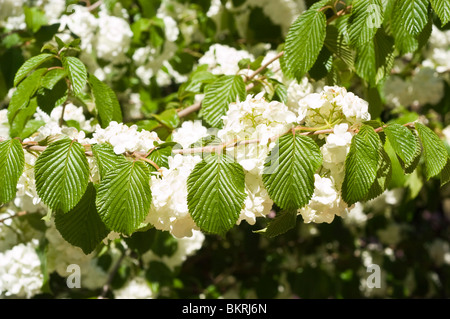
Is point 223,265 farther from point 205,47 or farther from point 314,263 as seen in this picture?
point 205,47

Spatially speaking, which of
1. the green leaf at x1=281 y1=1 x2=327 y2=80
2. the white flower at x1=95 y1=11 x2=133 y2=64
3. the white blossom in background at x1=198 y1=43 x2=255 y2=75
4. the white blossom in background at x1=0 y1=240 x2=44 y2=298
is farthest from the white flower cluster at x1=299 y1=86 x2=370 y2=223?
the white flower at x1=95 y1=11 x2=133 y2=64

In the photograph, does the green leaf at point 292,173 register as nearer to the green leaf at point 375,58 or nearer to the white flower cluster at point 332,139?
the white flower cluster at point 332,139

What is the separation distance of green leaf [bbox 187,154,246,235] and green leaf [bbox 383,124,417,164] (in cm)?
34

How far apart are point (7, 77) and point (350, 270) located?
2.33 metres

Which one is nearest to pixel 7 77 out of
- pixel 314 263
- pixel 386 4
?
pixel 386 4

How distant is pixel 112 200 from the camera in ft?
3.36

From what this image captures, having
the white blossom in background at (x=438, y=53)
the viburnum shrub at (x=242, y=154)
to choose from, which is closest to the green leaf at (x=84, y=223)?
the viburnum shrub at (x=242, y=154)

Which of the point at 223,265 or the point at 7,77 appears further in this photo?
the point at 223,265

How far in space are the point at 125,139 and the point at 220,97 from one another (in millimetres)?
435

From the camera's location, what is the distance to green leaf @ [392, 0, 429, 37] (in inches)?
50.3

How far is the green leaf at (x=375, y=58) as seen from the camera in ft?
4.62
